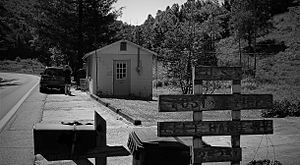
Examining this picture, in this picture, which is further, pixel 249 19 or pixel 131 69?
pixel 249 19

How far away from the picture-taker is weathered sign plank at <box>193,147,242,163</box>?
15.2ft

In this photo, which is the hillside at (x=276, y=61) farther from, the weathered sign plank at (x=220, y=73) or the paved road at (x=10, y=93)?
the weathered sign plank at (x=220, y=73)

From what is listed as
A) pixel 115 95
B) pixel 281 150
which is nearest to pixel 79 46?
pixel 115 95

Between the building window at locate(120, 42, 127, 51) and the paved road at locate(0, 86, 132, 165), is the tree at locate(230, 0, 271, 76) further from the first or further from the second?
the paved road at locate(0, 86, 132, 165)

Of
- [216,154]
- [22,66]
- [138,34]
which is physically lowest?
[216,154]

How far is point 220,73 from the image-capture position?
4887 millimetres

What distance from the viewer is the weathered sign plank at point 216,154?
15.2 feet

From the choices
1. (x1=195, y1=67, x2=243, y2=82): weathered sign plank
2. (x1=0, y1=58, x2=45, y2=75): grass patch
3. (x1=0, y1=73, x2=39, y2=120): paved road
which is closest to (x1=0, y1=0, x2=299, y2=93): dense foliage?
(x1=0, y1=73, x2=39, y2=120): paved road

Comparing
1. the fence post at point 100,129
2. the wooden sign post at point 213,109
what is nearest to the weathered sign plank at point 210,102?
the wooden sign post at point 213,109

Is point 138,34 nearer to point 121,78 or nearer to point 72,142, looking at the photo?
point 121,78

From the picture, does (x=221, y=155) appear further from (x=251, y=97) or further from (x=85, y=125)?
(x=85, y=125)

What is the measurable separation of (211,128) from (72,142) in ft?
5.82

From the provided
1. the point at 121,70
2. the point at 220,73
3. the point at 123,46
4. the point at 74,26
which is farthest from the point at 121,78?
the point at 220,73

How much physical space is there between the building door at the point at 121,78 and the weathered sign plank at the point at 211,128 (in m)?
19.0
